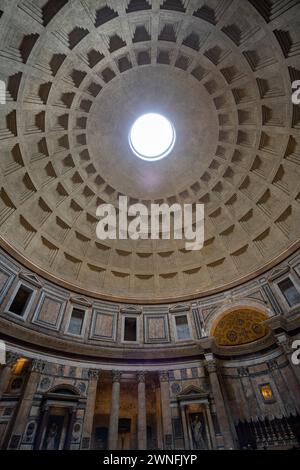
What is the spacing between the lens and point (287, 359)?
14125 millimetres

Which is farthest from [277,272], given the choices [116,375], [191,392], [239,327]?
[116,375]

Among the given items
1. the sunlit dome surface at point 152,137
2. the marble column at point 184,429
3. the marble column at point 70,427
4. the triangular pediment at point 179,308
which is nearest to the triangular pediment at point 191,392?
→ the marble column at point 184,429

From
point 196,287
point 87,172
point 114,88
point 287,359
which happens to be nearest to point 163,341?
point 196,287

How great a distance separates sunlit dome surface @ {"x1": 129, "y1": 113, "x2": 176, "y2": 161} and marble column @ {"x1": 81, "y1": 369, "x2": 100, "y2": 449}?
16.8 meters

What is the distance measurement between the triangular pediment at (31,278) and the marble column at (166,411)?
10251 millimetres

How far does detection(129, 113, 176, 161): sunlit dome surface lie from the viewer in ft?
69.1

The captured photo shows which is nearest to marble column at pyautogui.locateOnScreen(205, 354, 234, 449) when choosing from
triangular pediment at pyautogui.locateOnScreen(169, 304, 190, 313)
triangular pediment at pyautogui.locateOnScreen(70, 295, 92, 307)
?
triangular pediment at pyautogui.locateOnScreen(169, 304, 190, 313)

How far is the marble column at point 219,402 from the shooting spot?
42.8ft

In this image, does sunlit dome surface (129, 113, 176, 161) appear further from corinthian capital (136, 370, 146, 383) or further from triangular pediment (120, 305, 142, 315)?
corinthian capital (136, 370, 146, 383)

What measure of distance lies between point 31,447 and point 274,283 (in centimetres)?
1703

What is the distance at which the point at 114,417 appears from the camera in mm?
14273

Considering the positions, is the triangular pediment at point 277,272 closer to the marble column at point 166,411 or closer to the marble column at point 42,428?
the marble column at point 166,411

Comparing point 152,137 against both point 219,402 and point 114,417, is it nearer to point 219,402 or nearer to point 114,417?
point 219,402
